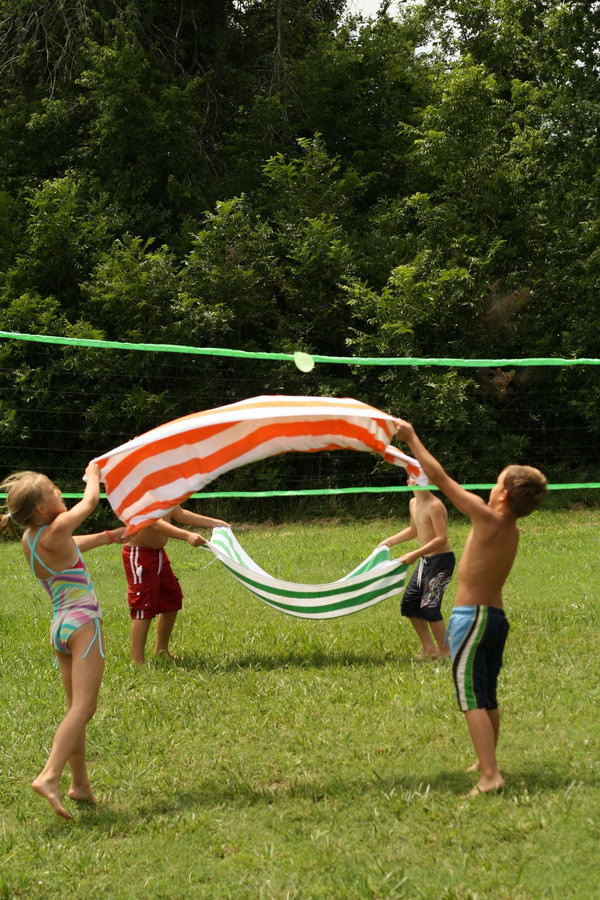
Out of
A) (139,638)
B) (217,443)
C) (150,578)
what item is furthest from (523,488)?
(139,638)

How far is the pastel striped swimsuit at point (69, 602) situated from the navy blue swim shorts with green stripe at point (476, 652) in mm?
1700

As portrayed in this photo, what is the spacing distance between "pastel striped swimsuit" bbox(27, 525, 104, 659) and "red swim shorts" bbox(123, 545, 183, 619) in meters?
2.47

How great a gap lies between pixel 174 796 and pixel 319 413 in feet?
6.87

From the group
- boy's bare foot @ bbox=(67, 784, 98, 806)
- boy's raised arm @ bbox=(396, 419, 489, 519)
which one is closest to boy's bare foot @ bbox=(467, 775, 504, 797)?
boy's raised arm @ bbox=(396, 419, 489, 519)

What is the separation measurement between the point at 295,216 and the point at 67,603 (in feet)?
57.3

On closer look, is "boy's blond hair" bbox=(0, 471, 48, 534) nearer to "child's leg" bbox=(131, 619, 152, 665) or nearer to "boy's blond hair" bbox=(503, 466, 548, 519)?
"boy's blond hair" bbox=(503, 466, 548, 519)

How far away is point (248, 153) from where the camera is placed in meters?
23.0

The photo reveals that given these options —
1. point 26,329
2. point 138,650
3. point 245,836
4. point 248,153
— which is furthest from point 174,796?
point 248,153

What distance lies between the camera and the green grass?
4.14 metres

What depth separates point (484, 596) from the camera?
15.9 ft

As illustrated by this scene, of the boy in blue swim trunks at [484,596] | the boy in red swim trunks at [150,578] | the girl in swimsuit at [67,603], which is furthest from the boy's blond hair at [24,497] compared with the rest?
the boy in red swim trunks at [150,578]

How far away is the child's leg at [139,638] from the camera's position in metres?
7.54

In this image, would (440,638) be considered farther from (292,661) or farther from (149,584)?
(149,584)

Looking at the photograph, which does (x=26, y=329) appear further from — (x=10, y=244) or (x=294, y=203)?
(x=294, y=203)
